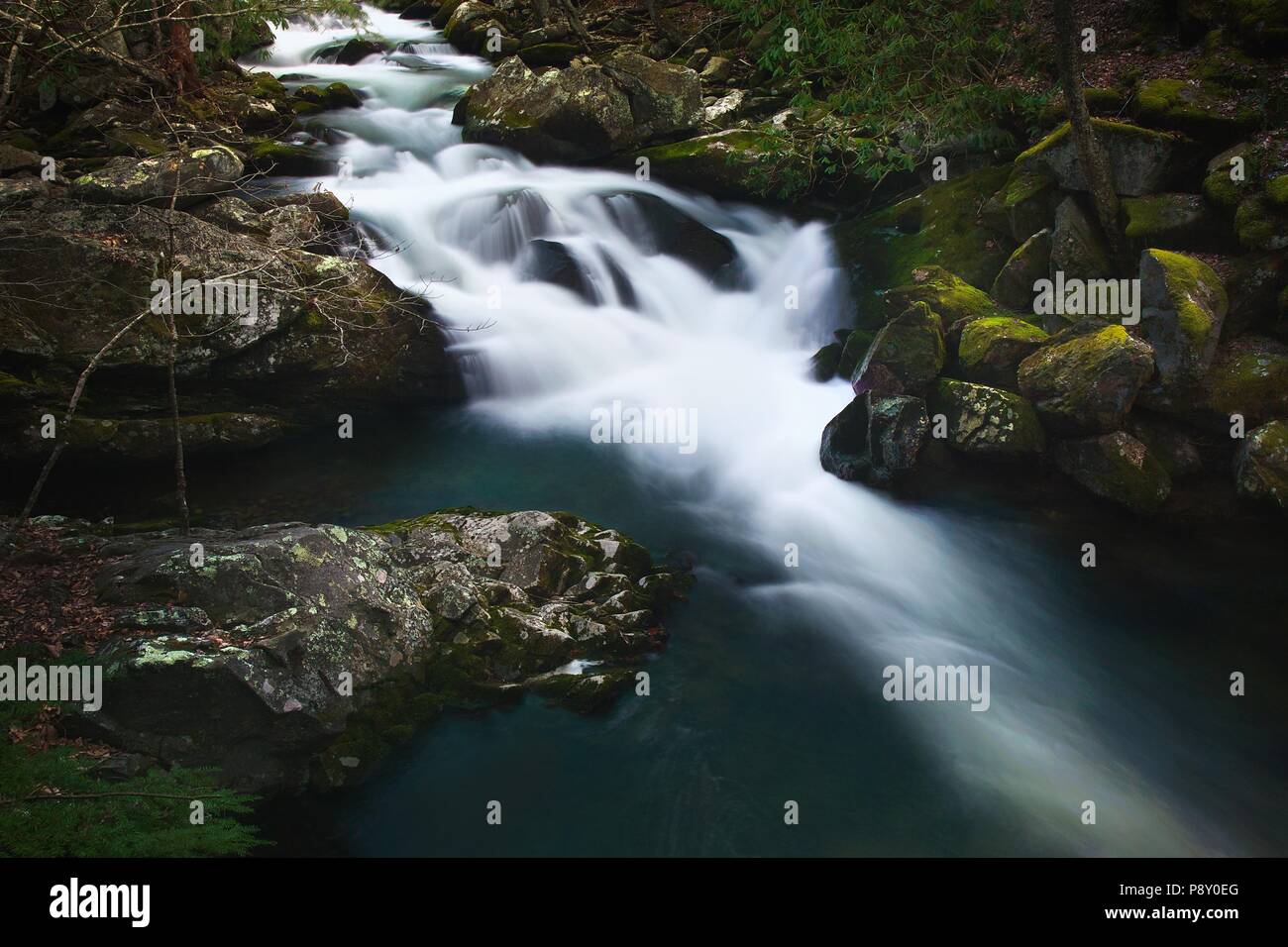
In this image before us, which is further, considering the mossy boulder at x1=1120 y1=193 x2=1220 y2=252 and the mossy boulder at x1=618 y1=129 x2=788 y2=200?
the mossy boulder at x1=618 y1=129 x2=788 y2=200

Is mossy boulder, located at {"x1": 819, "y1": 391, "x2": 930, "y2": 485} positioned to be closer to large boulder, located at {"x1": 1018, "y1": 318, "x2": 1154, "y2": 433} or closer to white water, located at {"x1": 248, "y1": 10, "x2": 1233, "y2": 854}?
white water, located at {"x1": 248, "y1": 10, "x2": 1233, "y2": 854}

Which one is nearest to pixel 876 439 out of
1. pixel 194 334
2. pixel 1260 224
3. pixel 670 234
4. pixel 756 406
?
pixel 756 406

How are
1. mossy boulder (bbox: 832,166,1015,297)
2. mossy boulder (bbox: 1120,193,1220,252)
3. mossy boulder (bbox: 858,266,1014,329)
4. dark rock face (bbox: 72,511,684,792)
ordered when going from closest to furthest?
dark rock face (bbox: 72,511,684,792) → mossy boulder (bbox: 1120,193,1220,252) → mossy boulder (bbox: 858,266,1014,329) → mossy boulder (bbox: 832,166,1015,297)

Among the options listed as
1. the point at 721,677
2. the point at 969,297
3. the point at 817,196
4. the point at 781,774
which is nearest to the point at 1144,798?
the point at 781,774

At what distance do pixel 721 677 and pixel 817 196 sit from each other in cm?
1209

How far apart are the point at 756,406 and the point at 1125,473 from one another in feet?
17.6

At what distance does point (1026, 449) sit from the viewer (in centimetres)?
980

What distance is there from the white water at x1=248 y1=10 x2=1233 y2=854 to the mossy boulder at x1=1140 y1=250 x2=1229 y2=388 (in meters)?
2.99

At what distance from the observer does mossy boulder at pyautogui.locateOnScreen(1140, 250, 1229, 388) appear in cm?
927

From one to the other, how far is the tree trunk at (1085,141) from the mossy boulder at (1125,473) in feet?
9.79

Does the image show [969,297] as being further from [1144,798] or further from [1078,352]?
[1144,798]

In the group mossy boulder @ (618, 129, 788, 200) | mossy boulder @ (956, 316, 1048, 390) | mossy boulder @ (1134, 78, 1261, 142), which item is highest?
mossy boulder @ (618, 129, 788, 200)

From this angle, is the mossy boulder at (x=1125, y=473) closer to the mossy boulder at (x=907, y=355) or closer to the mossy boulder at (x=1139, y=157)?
the mossy boulder at (x=907, y=355)

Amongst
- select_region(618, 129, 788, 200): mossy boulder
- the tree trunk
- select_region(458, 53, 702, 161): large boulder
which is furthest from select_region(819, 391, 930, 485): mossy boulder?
select_region(458, 53, 702, 161): large boulder
